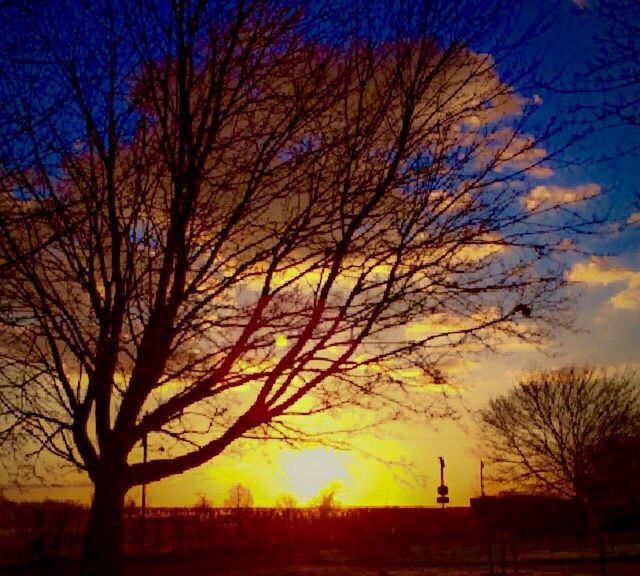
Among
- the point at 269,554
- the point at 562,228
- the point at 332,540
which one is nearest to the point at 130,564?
the point at 269,554

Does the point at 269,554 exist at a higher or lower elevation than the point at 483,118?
lower

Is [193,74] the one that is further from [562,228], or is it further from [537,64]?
[562,228]

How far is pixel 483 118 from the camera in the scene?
20.1 feet

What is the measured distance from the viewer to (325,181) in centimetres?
612

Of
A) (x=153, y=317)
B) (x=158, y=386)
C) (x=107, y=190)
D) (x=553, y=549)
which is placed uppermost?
(x=107, y=190)

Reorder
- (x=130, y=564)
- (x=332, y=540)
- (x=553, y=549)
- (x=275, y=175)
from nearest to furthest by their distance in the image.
Answer: 1. (x=275, y=175)
2. (x=130, y=564)
3. (x=553, y=549)
4. (x=332, y=540)

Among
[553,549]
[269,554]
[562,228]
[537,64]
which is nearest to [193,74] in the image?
[537,64]

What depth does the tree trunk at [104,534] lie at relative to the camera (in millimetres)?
5875

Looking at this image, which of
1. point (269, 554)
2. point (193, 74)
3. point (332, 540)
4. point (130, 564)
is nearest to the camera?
point (193, 74)

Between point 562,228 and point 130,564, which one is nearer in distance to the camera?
point 562,228

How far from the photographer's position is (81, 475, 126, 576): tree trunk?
5875 mm

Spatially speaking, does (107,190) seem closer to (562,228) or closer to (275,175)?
(275,175)

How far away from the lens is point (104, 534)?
19.5 feet

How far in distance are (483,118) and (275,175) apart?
5.81ft
